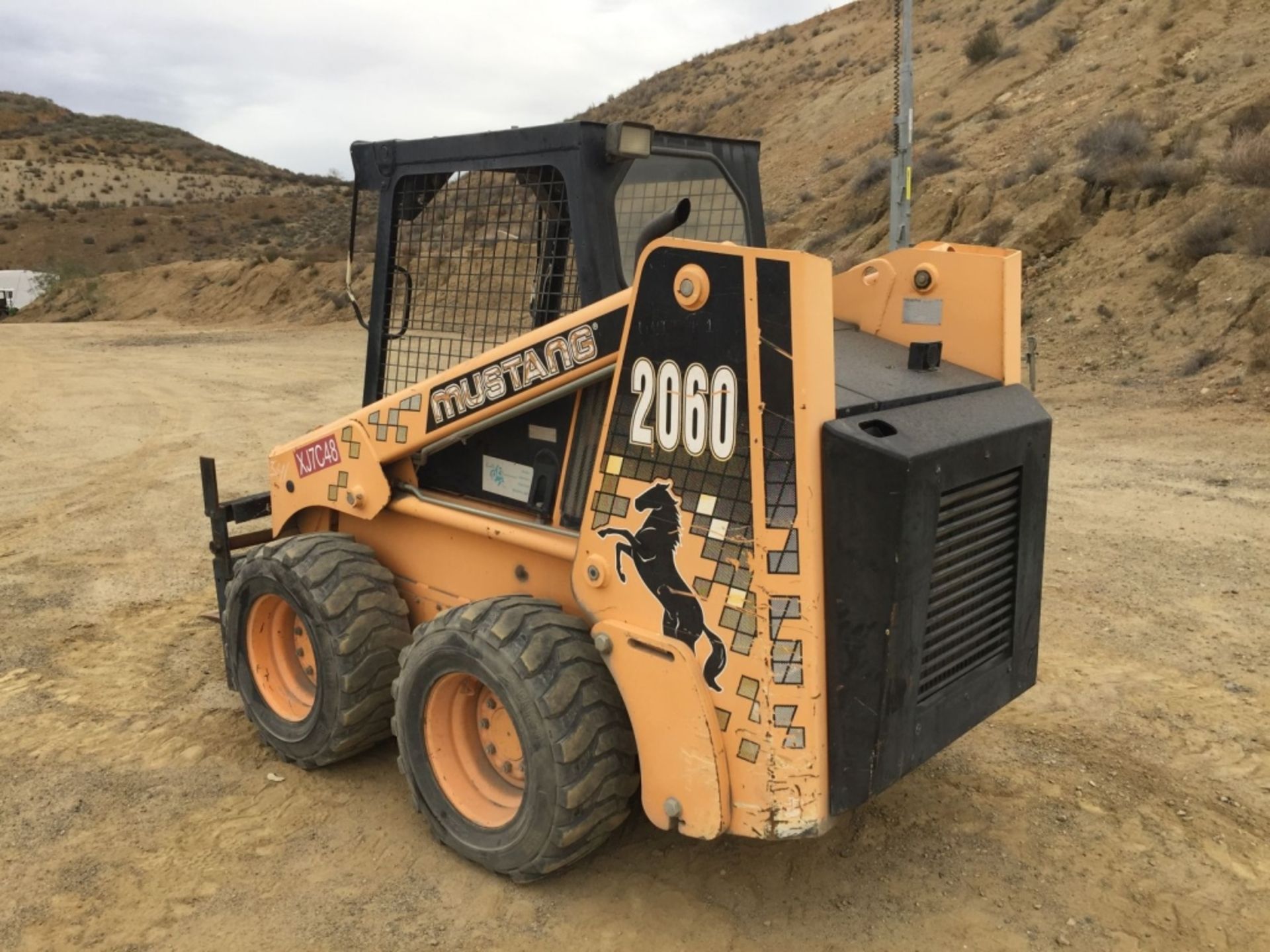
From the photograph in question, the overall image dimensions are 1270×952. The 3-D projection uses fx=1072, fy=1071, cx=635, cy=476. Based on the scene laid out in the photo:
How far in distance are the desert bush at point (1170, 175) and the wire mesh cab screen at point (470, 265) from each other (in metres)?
13.2

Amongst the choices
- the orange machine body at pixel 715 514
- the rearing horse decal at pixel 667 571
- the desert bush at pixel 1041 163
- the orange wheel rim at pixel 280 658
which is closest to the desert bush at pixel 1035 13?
the desert bush at pixel 1041 163

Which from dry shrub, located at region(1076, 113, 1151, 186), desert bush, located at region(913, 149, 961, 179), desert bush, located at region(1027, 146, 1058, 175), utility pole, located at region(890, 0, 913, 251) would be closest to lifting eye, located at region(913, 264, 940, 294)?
utility pole, located at region(890, 0, 913, 251)

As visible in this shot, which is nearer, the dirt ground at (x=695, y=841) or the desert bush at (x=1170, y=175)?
the dirt ground at (x=695, y=841)

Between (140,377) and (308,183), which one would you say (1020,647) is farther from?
(308,183)

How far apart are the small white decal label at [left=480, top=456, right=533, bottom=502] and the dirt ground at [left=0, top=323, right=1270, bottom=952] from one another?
3.81 feet

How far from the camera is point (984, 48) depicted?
87.6 ft

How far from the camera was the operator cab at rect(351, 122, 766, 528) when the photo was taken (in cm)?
341

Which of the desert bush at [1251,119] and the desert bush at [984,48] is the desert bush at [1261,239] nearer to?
the desert bush at [1251,119]

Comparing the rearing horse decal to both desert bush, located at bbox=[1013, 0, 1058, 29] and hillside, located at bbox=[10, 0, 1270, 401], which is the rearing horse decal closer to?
hillside, located at bbox=[10, 0, 1270, 401]

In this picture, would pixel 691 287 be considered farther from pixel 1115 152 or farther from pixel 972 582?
pixel 1115 152

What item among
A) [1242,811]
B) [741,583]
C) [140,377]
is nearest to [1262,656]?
[1242,811]

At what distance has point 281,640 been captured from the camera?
4.22 m

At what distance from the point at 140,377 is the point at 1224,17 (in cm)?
2004

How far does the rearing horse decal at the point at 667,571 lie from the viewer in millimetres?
2834
